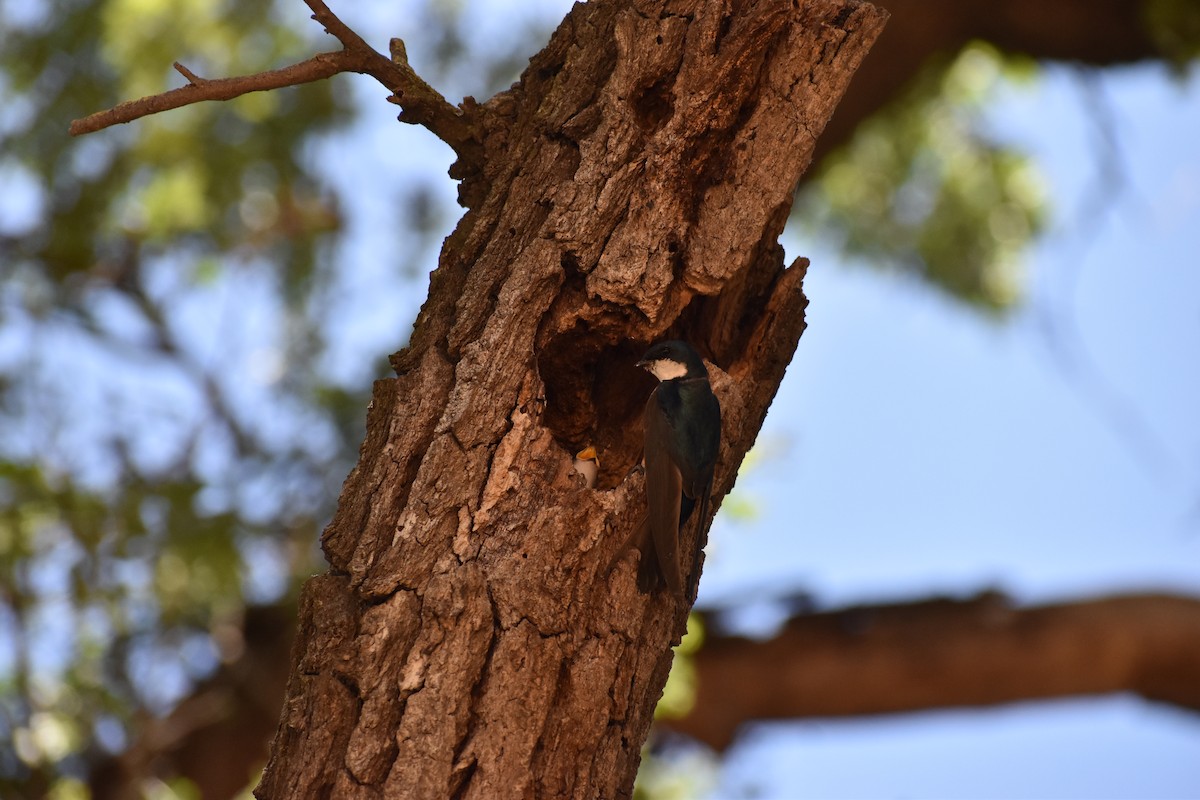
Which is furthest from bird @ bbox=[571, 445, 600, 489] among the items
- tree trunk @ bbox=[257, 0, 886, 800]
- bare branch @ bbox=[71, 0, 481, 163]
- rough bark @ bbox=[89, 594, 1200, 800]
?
rough bark @ bbox=[89, 594, 1200, 800]

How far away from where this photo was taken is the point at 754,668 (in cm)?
800

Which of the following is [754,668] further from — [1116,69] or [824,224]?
[1116,69]

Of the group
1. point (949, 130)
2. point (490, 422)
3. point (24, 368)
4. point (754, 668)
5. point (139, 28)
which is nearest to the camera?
point (490, 422)

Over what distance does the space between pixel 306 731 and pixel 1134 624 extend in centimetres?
707


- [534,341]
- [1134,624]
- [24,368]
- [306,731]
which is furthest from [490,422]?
[1134,624]

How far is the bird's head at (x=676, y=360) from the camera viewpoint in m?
2.90

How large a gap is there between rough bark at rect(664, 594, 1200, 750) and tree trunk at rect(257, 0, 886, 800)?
5168 millimetres

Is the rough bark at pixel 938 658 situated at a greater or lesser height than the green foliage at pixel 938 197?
lesser

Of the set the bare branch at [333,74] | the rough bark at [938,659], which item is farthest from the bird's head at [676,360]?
the rough bark at [938,659]

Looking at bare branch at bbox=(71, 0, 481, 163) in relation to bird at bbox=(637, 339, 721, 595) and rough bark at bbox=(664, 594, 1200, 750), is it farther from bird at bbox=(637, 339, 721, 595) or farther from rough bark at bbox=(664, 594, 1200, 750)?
rough bark at bbox=(664, 594, 1200, 750)

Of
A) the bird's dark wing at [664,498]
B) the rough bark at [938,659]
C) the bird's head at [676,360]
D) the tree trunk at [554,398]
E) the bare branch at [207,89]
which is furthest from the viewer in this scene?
the rough bark at [938,659]

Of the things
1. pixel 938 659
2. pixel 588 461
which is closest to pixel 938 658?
pixel 938 659

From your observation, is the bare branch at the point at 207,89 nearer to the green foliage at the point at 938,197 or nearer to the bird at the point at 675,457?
the bird at the point at 675,457

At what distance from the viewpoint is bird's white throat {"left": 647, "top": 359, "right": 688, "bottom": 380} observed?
9.64 ft
